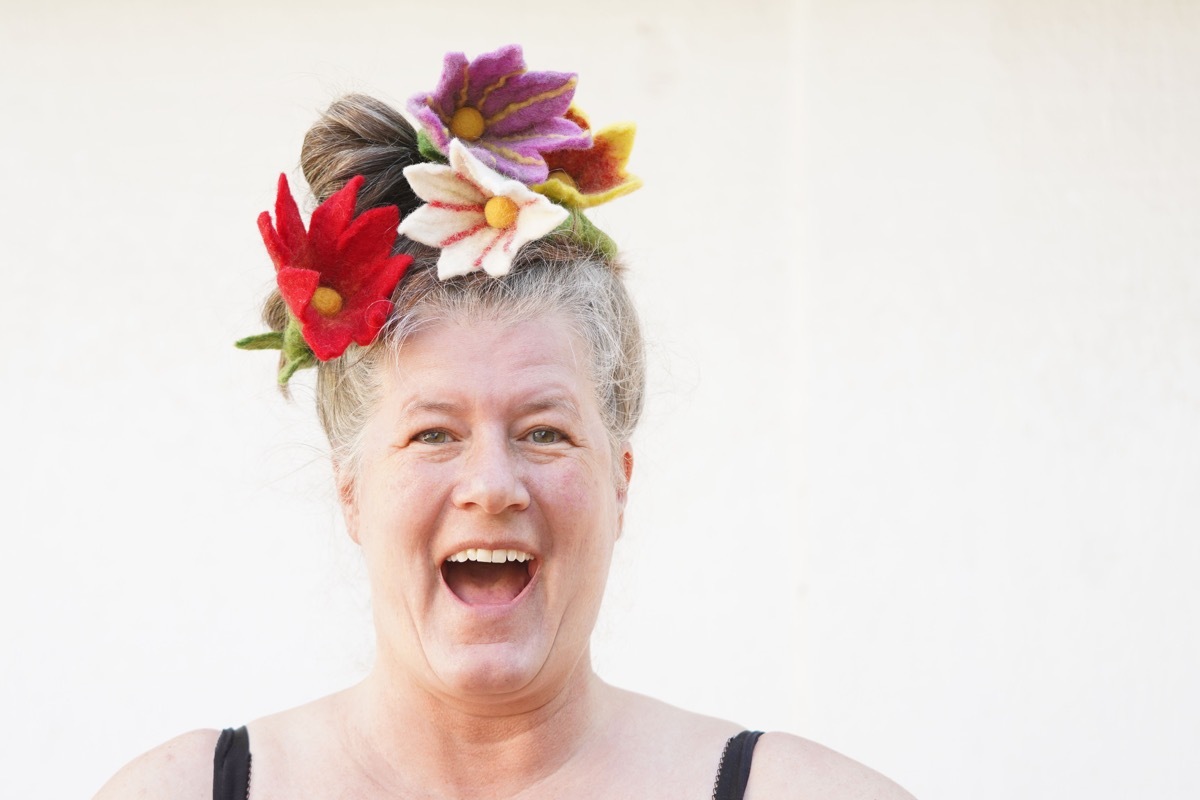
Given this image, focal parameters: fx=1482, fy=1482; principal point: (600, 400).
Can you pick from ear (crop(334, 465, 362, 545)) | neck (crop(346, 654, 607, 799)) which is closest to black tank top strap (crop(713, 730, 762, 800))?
neck (crop(346, 654, 607, 799))

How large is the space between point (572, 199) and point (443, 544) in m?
0.46

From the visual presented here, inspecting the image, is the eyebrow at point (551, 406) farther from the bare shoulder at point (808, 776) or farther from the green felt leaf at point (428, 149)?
the bare shoulder at point (808, 776)

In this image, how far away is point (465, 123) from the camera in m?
1.81

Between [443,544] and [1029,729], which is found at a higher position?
[443,544]

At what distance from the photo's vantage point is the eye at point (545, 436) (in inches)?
67.5

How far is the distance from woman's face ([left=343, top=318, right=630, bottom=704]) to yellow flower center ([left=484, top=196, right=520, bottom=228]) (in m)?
0.12

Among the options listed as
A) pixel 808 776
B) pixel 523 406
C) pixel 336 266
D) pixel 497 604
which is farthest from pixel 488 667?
pixel 336 266

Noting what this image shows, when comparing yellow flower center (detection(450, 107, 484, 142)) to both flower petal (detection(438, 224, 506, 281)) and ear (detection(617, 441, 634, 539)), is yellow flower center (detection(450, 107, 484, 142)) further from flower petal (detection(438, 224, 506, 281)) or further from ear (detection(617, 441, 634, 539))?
ear (detection(617, 441, 634, 539))

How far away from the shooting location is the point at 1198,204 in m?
2.90

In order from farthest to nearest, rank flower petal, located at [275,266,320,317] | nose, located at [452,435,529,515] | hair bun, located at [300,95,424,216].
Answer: hair bun, located at [300,95,424,216] → flower petal, located at [275,266,320,317] → nose, located at [452,435,529,515]

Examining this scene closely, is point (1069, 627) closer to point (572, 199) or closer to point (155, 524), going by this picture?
point (572, 199)

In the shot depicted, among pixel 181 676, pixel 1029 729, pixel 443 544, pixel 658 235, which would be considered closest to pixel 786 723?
pixel 1029 729

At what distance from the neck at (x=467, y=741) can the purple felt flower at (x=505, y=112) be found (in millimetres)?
628

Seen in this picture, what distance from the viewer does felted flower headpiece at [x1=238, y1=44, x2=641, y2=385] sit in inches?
67.8
